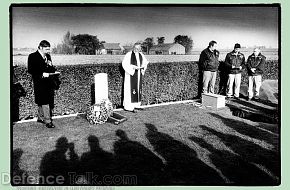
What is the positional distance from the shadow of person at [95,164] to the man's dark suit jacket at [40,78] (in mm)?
1942

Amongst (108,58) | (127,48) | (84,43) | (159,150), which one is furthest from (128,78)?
(159,150)

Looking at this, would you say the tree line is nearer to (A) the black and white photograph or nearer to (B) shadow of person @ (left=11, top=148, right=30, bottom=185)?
(A) the black and white photograph

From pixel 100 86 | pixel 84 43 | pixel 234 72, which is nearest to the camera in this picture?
pixel 84 43

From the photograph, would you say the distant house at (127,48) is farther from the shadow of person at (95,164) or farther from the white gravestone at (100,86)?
the shadow of person at (95,164)

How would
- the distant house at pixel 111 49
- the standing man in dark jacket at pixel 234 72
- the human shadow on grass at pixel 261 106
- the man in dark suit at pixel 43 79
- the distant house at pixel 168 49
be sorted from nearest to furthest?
the man in dark suit at pixel 43 79, the distant house at pixel 111 49, the distant house at pixel 168 49, the human shadow on grass at pixel 261 106, the standing man in dark jacket at pixel 234 72

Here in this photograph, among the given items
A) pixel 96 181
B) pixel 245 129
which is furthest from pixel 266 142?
pixel 96 181

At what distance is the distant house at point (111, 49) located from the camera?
336 inches

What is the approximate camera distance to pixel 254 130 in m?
8.86

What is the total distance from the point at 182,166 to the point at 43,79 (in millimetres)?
4016

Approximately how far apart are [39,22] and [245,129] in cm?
547

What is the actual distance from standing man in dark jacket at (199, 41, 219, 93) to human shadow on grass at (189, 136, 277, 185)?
3643 mm

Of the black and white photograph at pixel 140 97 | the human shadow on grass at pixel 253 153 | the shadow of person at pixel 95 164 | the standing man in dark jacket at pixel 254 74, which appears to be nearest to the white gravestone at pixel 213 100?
the black and white photograph at pixel 140 97

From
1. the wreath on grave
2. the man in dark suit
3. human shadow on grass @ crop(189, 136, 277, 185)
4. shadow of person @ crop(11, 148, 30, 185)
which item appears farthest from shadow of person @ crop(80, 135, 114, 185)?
human shadow on grass @ crop(189, 136, 277, 185)

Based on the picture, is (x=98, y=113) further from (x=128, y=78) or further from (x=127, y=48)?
(x=127, y=48)
